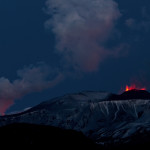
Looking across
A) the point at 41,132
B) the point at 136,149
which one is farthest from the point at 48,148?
the point at 136,149

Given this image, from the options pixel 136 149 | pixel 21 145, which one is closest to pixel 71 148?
pixel 21 145

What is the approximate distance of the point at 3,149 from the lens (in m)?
104

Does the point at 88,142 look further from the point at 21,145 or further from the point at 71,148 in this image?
the point at 21,145

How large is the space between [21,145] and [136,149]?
7322 centimetres

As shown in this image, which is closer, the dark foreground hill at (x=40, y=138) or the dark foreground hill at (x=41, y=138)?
the dark foreground hill at (x=41, y=138)

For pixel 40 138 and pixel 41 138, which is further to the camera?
pixel 41 138

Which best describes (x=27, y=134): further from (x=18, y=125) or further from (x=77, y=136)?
(x=77, y=136)

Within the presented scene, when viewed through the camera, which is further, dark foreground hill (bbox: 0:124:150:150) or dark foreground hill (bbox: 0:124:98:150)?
dark foreground hill (bbox: 0:124:98:150)

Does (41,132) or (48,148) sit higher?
(41,132)

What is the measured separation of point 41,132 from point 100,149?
2386cm

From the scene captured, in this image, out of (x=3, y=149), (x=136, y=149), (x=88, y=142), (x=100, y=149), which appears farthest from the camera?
(x=136, y=149)

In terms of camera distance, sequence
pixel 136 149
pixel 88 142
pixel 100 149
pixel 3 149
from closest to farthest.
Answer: pixel 3 149, pixel 100 149, pixel 88 142, pixel 136 149

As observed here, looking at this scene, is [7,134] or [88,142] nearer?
[7,134]

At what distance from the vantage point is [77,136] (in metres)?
136
